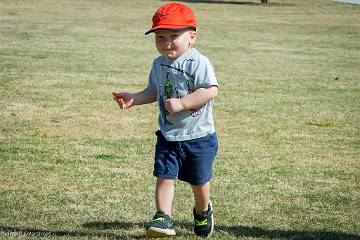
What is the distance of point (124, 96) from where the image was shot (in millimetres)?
4820

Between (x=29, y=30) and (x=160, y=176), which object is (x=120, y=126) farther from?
(x=29, y=30)

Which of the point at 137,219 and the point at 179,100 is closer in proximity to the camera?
the point at 179,100

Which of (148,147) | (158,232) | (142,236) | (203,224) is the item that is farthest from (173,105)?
(148,147)

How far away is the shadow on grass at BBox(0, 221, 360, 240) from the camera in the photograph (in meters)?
4.90

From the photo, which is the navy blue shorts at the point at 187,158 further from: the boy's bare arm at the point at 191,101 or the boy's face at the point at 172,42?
the boy's face at the point at 172,42

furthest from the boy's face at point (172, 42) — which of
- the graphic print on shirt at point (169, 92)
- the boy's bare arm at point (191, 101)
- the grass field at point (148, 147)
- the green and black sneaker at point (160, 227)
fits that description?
the grass field at point (148, 147)

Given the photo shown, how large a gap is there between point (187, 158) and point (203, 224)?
56cm

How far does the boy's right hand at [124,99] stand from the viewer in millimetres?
4777

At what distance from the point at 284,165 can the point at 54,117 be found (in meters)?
4.07

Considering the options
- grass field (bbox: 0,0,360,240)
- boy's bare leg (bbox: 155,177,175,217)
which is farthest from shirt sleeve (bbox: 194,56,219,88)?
grass field (bbox: 0,0,360,240)

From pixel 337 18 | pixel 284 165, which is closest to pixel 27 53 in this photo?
pixel 284 165

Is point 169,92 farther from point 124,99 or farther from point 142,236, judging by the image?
point 142,236

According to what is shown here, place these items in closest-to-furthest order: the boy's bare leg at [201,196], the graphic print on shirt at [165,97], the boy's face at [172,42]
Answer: the boy's face at [172,42] → the graphic print on shirt at [165,97] → the boy's bare leg at [201,196]

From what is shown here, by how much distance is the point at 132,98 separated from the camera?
4844mm
